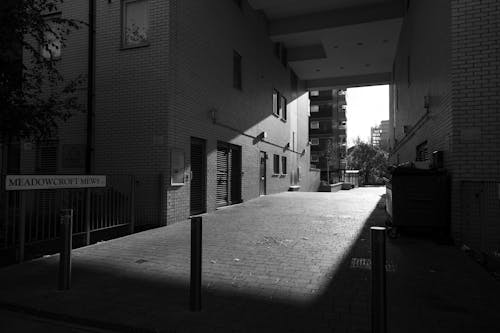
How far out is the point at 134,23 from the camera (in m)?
10.7

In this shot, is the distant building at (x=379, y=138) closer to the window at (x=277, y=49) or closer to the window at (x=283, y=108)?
the window at (x=283, y=108)

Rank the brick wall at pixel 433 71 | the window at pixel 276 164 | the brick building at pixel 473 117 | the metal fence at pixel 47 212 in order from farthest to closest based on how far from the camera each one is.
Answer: the window at pixel 276 164 → the brick wall at pixel 433 71 → the brick building at pixel 473 117 → the metal fence at pixel 47 212

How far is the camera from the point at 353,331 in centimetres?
346

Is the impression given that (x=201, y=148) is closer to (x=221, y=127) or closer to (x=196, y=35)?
(x=221, y=127)

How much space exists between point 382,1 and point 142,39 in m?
12.3

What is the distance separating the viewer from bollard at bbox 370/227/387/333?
3.20 meters

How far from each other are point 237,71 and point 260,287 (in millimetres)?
12222

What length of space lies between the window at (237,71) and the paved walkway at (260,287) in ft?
29.5

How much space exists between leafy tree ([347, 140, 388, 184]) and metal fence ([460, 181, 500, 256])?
5144 cm

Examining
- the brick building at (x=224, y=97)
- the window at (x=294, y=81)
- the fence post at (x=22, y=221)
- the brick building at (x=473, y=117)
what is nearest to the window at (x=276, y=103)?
the brick building at (x=224, y=97)

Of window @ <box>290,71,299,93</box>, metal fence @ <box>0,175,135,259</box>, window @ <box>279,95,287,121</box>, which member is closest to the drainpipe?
metal fence @ <box>0,175,135,259</box>

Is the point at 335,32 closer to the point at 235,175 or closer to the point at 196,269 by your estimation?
the point at 235,175

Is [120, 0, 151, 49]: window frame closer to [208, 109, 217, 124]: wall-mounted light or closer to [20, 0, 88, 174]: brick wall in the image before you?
[20, 0, 88, 174]: brick wall

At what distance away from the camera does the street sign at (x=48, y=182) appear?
5.79 metres
